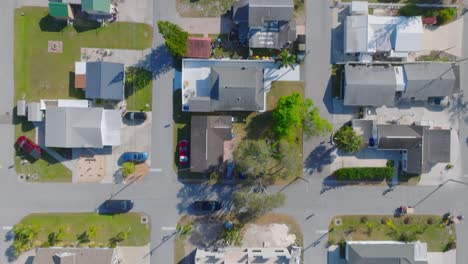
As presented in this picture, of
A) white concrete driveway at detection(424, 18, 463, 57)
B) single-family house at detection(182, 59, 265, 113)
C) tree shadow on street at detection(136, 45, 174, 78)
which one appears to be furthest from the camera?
white concrete driveway at detection(424, 18, 463, 57)

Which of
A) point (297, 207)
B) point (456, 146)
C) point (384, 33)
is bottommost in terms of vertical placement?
point (297, 207)

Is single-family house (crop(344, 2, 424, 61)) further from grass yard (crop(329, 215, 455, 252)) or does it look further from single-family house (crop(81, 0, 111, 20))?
single-family house (crop(81, 0, 111, 20))

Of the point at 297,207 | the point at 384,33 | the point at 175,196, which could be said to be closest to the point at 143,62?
the point at 175,196

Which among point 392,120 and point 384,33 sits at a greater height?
point 384,33

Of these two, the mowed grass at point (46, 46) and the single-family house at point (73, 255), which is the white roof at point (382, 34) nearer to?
the mowed grass at point (46, 46)

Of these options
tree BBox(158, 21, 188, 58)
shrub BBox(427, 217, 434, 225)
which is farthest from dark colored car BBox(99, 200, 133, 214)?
shrub BBox(427, 217, 434, 225)

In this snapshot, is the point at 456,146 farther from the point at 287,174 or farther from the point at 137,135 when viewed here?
the point at 137,135
